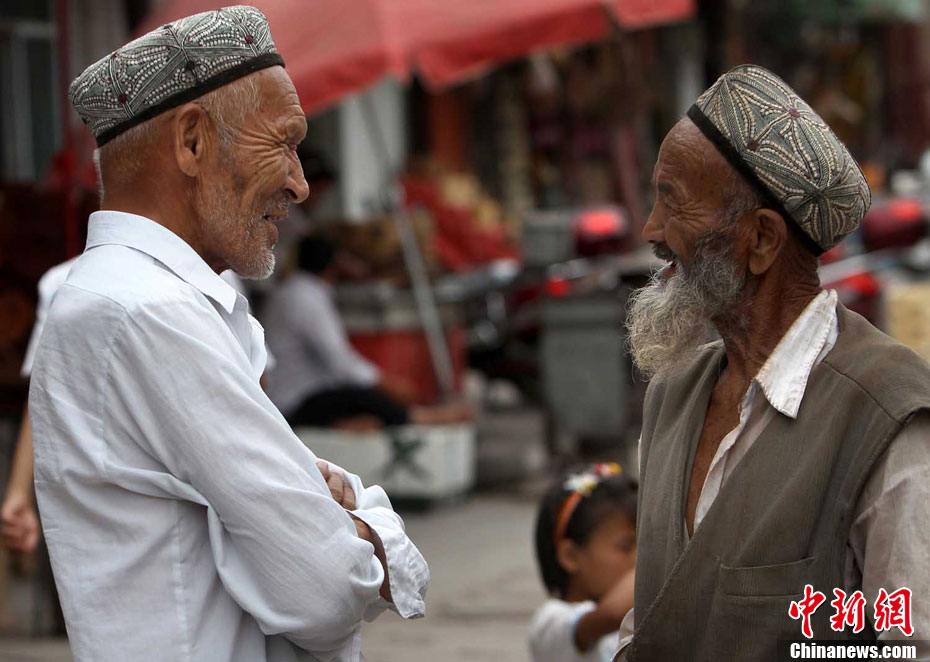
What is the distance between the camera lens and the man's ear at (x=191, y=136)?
2.07 metres

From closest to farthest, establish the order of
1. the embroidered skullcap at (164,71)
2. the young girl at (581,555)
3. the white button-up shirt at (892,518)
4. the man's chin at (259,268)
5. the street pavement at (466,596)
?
the white button-up shirt at (892,518) < the embroidered skullcap at (164,71) < the man's chin at (259,268) < the young girl at (581,555) < the street pavement at (466,596)

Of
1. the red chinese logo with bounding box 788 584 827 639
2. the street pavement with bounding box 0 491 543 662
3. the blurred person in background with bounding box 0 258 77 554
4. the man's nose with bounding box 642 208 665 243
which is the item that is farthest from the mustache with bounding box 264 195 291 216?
the street pavement with bounding box 0 491 543 662

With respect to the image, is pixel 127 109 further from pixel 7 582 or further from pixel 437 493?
pixel 437 493

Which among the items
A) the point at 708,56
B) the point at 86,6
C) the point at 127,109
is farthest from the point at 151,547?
the point at 708,56

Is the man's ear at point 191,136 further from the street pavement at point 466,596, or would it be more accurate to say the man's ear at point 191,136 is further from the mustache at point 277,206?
the street pavement at point 466,596

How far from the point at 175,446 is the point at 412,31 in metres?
4.24

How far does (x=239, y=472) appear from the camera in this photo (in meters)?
1.91

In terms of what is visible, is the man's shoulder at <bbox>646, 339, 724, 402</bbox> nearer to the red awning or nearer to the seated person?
the red awning

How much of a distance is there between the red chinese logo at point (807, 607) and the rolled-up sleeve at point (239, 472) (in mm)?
600

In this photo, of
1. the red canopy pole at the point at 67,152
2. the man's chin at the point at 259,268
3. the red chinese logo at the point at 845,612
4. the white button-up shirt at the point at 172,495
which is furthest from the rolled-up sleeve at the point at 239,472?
the red canopy pole at the point at 67,152

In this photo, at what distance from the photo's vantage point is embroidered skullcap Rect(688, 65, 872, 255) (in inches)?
81.4

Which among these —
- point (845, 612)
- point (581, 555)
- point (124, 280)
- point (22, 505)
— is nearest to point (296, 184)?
point (124, 280)

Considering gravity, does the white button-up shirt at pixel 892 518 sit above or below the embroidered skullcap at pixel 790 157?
below

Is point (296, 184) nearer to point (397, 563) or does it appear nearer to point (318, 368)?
point (397, 563)
